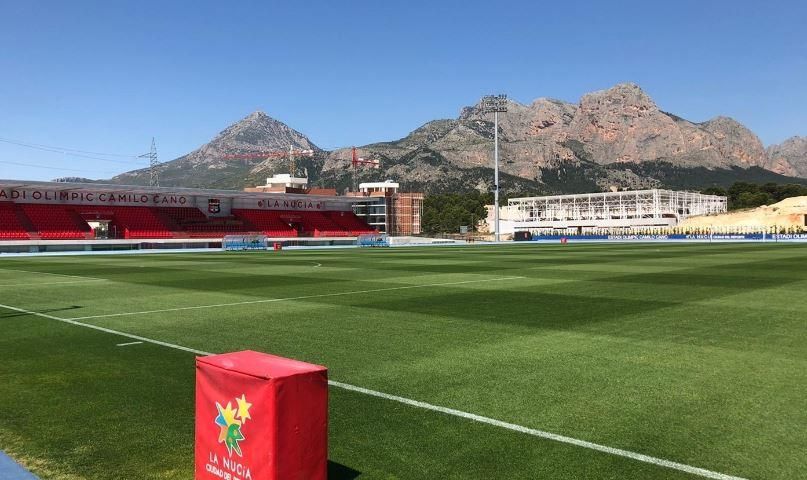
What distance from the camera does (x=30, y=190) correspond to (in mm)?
67500

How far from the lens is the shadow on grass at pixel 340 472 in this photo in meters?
4.97

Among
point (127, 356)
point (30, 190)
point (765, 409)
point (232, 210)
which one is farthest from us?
point (232, 210)

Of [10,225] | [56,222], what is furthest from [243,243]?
[10,225]

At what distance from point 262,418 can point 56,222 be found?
7295 cm

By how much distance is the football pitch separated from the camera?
17.5 ft

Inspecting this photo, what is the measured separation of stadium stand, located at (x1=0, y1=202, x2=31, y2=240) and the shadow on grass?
68031 millimetres

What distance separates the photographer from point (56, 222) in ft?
216

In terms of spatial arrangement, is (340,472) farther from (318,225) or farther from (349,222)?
(349,222)

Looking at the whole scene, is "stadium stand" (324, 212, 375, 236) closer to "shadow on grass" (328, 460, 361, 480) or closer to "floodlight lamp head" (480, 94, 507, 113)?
"floodlight lamp head" (480, 94, 507, 113)

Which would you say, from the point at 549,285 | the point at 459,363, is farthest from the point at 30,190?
the point at 459,363

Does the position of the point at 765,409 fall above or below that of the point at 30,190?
below

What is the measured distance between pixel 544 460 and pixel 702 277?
2282 cm

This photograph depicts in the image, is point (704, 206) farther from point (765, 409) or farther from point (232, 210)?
point (765, 409)

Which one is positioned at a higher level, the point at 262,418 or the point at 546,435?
the point at 262,418
